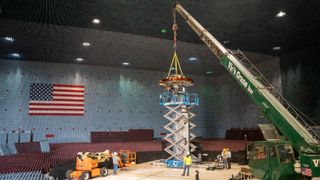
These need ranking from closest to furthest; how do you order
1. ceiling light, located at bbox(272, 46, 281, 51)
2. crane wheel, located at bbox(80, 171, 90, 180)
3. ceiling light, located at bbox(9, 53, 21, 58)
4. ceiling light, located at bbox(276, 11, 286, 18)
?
crane wheel, located at bbox(80, 171, 90, 180) < ceiling light, located at bbox(276, 11, 286, 18) < ceiling light, located at bbox(272, 46, 281, 51) < ceiling light, located at bbox(9, 53, 21, 58)

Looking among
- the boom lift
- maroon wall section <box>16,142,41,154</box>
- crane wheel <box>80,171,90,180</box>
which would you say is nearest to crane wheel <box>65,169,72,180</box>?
crane wheel <box>80,171,90,180</box>

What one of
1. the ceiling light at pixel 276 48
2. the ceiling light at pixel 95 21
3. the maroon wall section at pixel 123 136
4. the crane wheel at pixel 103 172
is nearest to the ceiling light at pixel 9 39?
the ceiling light at pixel 95 21

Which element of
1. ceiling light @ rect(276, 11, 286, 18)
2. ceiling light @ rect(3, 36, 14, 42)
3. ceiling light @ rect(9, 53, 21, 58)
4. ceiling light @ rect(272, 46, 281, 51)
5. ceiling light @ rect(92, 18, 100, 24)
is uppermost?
ceiling light @ rect(276, 11, 286, 18)

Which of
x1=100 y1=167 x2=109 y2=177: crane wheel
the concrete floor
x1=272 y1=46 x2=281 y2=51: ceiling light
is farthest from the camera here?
x1=272 y1=46 x2=281 y2=51: ceiling light

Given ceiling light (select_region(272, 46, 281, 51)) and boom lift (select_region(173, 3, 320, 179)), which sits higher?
ceiling light (select_region(272, 46, 281, 51))

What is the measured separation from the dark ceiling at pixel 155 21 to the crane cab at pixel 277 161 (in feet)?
31.4

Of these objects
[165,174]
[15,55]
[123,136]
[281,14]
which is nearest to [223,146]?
[165,174]

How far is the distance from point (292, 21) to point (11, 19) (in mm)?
19464

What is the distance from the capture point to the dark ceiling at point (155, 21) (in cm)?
1570

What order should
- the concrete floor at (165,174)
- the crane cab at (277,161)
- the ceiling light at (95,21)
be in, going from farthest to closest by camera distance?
the ceiling light at (95,21) → the concrete floor at (165,174) → the crane cab at (277,161)

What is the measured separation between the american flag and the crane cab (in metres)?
23.6

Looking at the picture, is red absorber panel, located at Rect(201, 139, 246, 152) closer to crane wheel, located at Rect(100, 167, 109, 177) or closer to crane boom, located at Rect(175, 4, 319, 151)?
crane wheel, located at Rect(100, 167, 109, 177)

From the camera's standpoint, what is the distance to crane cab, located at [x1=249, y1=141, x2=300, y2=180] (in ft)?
29.3

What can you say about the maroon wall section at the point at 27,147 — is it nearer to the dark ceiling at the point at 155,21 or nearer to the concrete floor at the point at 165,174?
the dark ceiling at the point at 155,21
